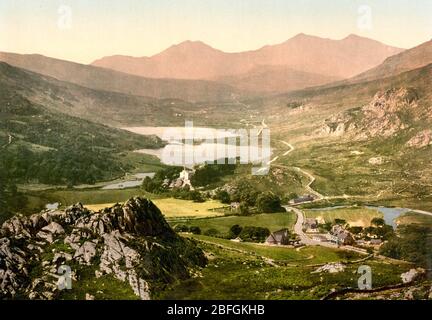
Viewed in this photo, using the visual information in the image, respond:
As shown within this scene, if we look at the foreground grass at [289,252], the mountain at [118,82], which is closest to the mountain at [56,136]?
the mountain at [118,82]

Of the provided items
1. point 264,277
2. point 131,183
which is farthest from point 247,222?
point 131,183

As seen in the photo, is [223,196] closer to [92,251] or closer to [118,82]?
[92,251]

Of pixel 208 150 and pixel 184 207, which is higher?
pixel 208 150

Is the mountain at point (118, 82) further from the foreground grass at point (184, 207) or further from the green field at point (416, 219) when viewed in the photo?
the green field at point (416, 219)

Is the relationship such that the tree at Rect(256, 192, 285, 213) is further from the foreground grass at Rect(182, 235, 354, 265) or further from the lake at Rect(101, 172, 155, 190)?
the lake at Rect(101, 172, 155, 190)

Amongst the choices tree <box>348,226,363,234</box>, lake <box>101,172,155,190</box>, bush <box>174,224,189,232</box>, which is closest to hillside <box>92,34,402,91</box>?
lake <box>101,172,155,190</box>

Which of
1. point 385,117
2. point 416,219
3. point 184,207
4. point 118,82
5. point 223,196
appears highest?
point 118,82
